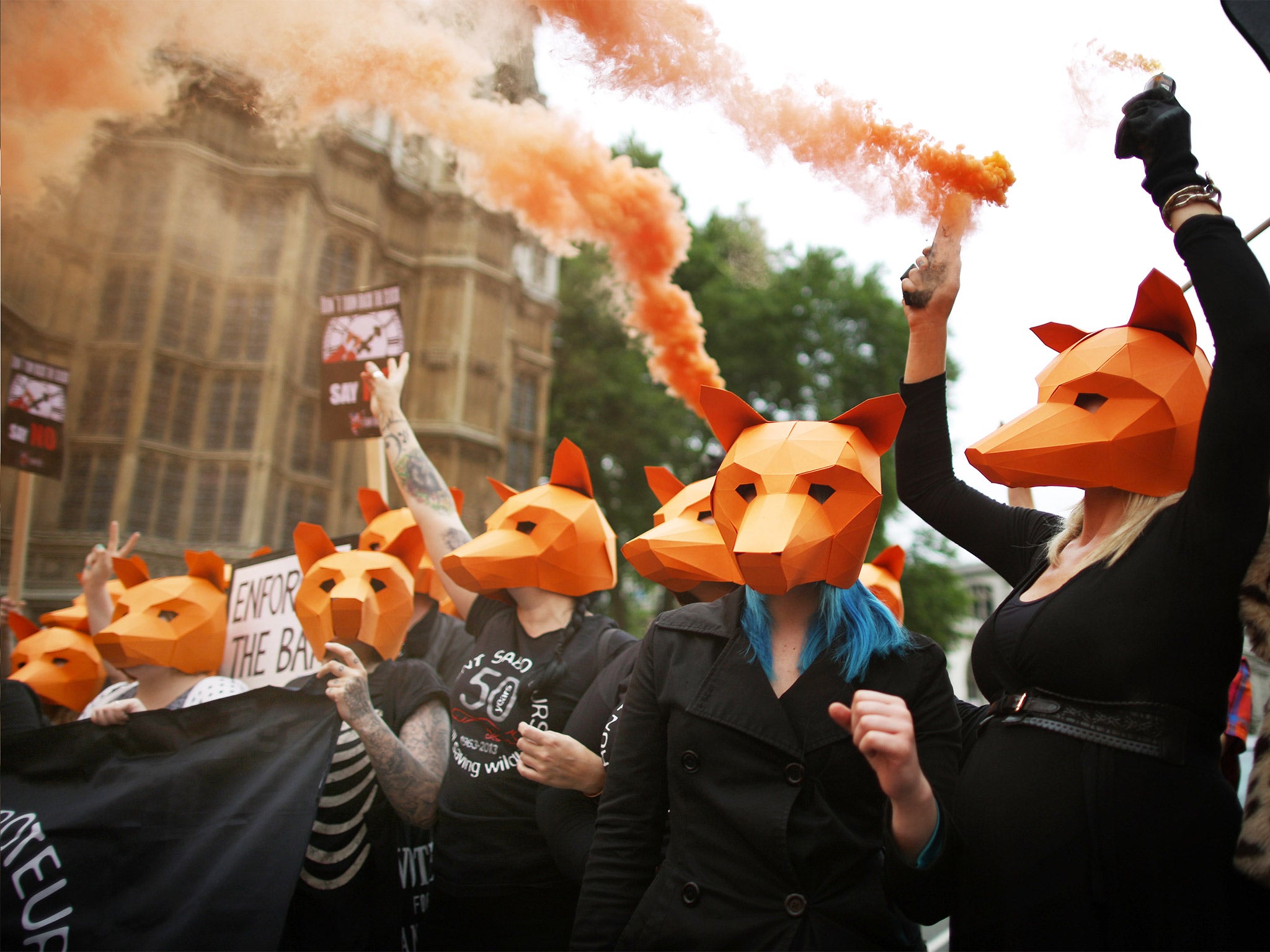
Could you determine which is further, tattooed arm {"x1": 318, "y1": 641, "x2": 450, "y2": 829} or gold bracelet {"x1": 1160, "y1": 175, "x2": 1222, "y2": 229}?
tattooed arm {"x1": 318, "y1": 641, "x2": 450, "y2": 829}

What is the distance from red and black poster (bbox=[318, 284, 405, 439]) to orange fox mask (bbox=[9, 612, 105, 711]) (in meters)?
2.16

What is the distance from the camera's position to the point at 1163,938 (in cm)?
161

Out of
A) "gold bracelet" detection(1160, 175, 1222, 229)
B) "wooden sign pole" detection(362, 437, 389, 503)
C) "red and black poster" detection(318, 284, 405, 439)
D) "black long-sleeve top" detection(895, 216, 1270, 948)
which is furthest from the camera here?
"red and black poster" detection(318, 284, 405, 439)

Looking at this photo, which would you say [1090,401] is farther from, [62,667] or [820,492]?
[62,667]

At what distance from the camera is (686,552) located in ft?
11.6

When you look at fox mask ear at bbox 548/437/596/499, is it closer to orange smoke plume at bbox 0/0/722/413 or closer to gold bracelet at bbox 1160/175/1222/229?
orange smoke plume at bbox 0/0/722/413

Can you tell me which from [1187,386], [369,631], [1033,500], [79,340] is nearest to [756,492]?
[1187,386]

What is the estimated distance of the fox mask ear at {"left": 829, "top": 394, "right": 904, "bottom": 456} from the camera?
233 centimetres

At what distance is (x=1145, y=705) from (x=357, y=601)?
3099mm

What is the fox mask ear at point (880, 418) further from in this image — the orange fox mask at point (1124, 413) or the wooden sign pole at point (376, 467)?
the wooden sign pole at point (376, 467)

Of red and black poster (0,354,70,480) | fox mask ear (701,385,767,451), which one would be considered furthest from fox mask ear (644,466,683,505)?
red and black poster (0,354,70,480)

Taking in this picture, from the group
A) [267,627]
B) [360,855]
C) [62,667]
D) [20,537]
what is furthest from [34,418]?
[360,855]

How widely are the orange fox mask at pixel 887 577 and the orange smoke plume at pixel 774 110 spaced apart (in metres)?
2.17

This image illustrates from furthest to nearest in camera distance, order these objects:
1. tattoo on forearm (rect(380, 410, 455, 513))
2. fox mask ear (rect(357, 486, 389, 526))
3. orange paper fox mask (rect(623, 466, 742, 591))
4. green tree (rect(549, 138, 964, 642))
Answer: green tree (rect(549, 138, 964, 642)) → fox mask ear (rect(357, 486, 389, 526)) → tattoo on forearm (rect(380, 410, 455, 513)) → orange paper fox mask (rect(623, 466, 742, 591))
